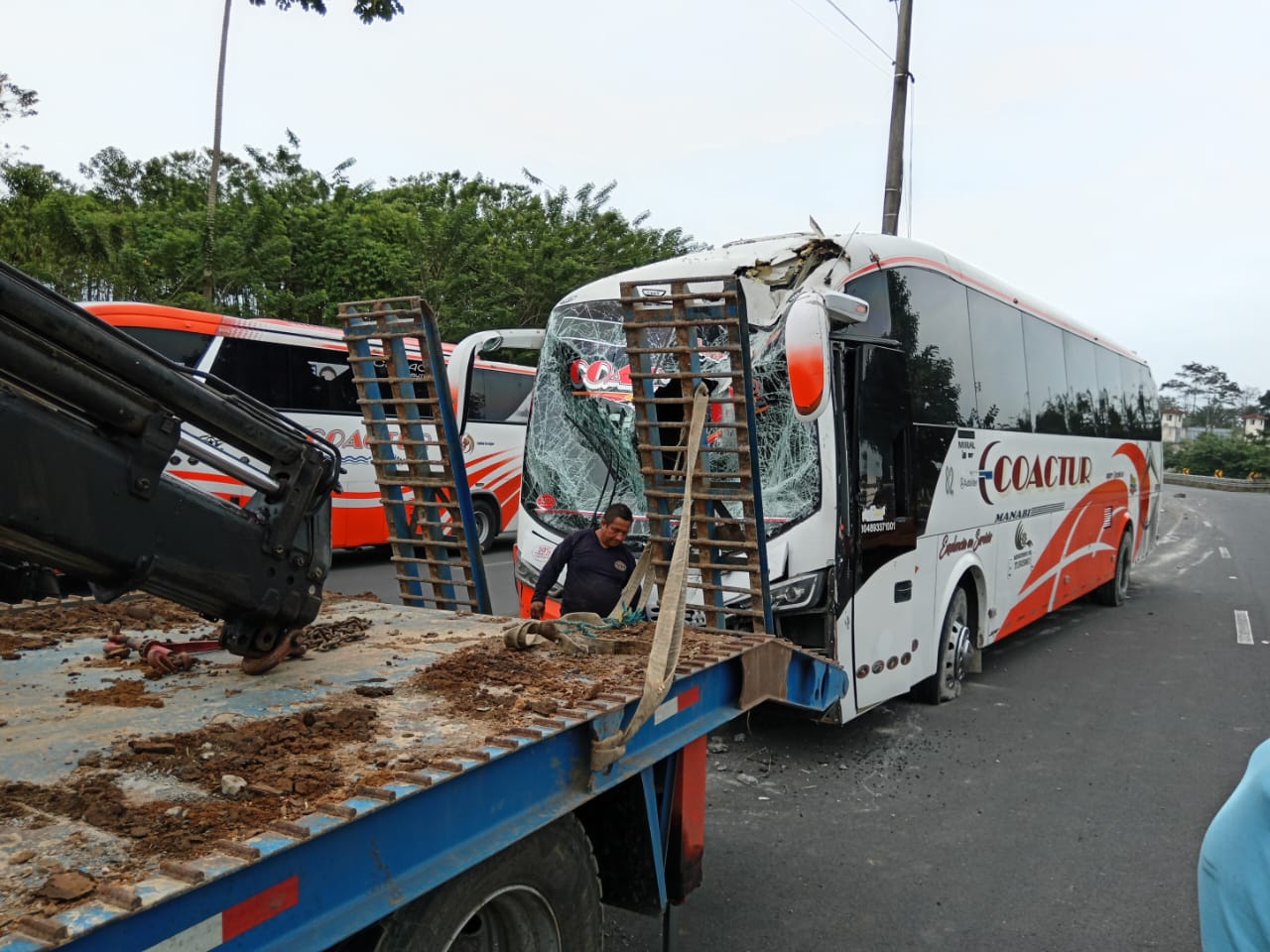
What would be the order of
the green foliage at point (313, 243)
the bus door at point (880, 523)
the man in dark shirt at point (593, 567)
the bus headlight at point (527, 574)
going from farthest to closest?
the green foliage at point (313, 243) < the bus headlight at point (527, 574) < the bus door at point (880, 523) < the man in dark shirt at point (593, 567)

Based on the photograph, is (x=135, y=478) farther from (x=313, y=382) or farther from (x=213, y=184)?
(x=213, y=184)

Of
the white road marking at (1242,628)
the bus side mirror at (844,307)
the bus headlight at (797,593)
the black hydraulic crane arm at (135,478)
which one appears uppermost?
the bus side mirror at (844,307)

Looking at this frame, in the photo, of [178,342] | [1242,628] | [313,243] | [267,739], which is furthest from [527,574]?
[313,243]

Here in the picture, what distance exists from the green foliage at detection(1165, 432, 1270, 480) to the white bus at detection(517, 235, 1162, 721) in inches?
2876

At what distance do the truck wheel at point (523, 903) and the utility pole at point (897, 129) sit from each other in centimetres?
1204

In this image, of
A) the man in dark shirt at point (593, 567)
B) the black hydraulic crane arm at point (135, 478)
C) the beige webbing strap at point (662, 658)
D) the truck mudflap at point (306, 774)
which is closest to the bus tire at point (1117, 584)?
the man in dark shirt at point (593, 567)

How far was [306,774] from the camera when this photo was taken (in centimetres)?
221

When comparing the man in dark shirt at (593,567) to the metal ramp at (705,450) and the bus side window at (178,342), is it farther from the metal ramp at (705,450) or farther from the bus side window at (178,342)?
the bus side window at (178,342)

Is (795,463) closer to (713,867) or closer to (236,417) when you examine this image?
(713,867)

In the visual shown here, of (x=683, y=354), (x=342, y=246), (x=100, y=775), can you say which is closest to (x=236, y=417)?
(x=100, y=775)

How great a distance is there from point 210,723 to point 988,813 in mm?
4303

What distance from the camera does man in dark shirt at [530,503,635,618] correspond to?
5.40 meters

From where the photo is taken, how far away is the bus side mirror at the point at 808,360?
13.1ft

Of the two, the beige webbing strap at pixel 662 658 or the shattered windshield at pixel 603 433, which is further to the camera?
the shattered windshield at pixel 603 433
